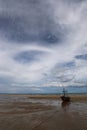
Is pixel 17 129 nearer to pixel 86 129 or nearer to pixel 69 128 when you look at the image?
pixel 69 128

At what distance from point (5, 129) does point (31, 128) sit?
2381 mm

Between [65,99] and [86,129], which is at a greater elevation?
[65,99]

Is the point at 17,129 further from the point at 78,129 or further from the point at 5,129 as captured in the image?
the point at 78,129

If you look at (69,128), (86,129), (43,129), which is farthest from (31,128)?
(86,129)

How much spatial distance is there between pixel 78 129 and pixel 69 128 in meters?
0.85

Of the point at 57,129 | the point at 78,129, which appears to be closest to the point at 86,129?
the point at 78,129

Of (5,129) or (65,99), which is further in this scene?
(65,99)

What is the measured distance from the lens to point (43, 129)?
16484 millimetres

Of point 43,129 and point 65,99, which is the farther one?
point 65,99

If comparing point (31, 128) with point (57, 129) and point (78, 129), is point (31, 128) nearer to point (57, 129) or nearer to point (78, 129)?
point (57, 129)

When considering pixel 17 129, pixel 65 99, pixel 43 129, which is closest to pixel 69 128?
pixel 43 129

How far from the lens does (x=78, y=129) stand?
16734 millimetres

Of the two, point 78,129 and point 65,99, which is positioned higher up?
point 65,99

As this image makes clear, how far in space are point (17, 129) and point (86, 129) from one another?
640 centimetres
